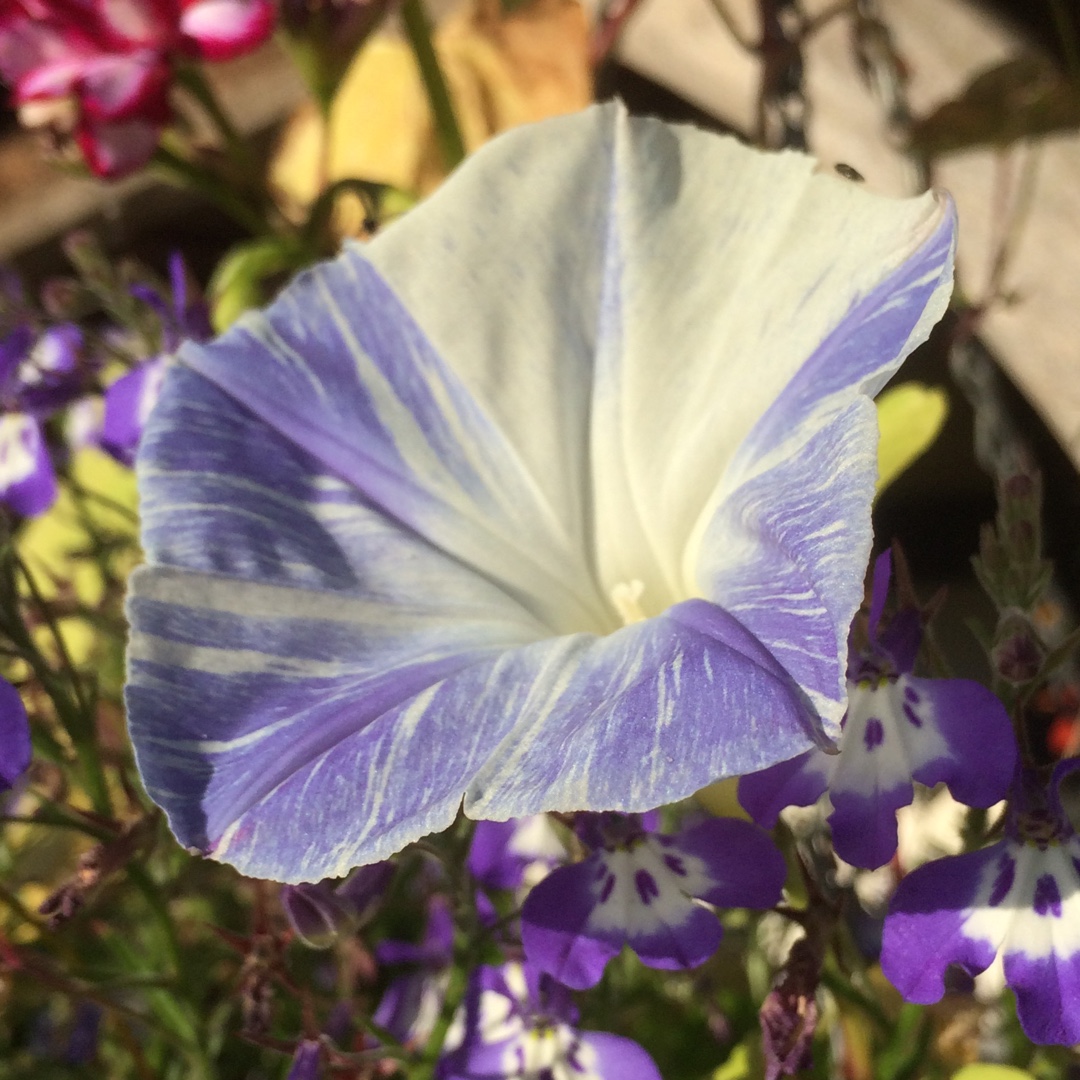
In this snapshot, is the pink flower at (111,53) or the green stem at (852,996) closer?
the green stem at (852,996)

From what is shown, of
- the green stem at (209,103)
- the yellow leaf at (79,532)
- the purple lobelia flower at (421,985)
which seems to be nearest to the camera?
the purple lobelia flower at (421,985)

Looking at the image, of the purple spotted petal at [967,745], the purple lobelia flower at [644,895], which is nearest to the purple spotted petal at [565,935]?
the purple lobelia flower at [644,895]

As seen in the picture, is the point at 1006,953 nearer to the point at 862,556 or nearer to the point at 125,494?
the point at 862,556

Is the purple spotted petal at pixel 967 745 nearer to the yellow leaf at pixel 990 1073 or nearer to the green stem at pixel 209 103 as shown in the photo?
the yellow leaf at pixel 990 1073

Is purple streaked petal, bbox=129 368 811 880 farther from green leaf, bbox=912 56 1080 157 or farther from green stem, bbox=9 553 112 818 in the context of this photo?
green leaf, bbox=912 56 1080 157

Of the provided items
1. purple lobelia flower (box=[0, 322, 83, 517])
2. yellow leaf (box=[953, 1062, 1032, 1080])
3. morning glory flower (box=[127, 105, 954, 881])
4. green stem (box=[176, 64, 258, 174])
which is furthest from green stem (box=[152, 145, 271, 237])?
yellow leaf (box=[953, 1062, 1032, 1080])

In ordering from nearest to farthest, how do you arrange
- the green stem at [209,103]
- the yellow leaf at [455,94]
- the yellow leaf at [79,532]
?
the green stem at [209,103] → the yellow leaf at [79,532] → the yellow leaf at [455,94]

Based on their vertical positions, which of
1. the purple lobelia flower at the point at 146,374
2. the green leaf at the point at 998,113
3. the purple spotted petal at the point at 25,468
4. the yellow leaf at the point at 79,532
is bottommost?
the yellow leaf at the point at 79,532

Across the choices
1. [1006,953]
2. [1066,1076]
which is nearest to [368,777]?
[1006,953]
